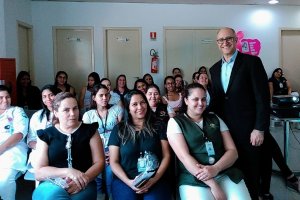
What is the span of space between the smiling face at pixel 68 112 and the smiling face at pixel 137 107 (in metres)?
0.44

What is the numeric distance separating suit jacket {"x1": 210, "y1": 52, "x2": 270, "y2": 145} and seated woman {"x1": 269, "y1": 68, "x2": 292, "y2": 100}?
557 cm

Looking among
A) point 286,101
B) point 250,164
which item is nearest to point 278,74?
point 286,101

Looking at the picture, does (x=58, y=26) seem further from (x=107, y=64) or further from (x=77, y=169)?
(x=77, y=169)

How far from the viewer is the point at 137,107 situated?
240cm

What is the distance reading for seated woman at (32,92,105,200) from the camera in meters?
2.01

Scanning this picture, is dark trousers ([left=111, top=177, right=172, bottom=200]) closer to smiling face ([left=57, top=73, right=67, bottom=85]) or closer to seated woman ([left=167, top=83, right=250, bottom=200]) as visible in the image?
seated woman ([left=167, top=83, right=250, bottom=200])

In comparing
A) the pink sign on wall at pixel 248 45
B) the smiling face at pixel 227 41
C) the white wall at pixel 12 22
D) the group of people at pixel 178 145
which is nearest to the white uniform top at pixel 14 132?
the group of people at pixel 178 145

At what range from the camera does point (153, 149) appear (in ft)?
7.48

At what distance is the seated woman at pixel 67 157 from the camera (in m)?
2.01

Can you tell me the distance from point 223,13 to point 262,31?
1.02 meters

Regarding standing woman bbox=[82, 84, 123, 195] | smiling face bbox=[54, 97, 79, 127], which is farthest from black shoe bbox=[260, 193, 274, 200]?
smiling face bbox=[54, 97, 79, 127]

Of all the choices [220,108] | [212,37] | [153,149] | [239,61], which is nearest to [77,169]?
[153,149]

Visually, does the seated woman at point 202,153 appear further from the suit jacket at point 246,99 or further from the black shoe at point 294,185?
the black shoe at point 294,185

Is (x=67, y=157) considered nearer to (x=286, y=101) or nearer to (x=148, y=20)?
(x=286, y=101)
